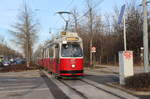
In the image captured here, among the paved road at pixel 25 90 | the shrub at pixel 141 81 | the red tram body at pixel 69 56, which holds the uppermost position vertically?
the red tram body at pixel 69 56

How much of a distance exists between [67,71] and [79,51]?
5.87 feet

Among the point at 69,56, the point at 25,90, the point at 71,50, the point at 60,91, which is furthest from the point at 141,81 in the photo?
the point at 71,50

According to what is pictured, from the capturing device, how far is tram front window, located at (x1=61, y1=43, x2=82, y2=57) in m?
22.0

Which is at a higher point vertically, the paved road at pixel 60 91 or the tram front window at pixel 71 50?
the tram front window at pixel 71 50

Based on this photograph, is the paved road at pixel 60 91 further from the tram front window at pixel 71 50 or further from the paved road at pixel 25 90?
the tram front window at pixel 71 50

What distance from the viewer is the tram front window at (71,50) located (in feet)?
72.3

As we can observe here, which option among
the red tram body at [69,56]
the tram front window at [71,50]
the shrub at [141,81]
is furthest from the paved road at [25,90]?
the shrub at [141,81]

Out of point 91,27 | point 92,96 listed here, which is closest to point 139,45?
point 91,27

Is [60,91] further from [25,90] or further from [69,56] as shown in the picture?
[69,56]

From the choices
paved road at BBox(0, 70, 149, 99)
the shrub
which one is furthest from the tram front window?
the shrub

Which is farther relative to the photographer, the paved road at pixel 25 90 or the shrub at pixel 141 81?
the shrub at pixel 141 81

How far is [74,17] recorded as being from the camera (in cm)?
4959

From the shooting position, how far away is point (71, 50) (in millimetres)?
22156

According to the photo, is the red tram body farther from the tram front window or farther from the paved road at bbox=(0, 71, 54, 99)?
the paved road at bbox=(0, 71, 54, 99)
